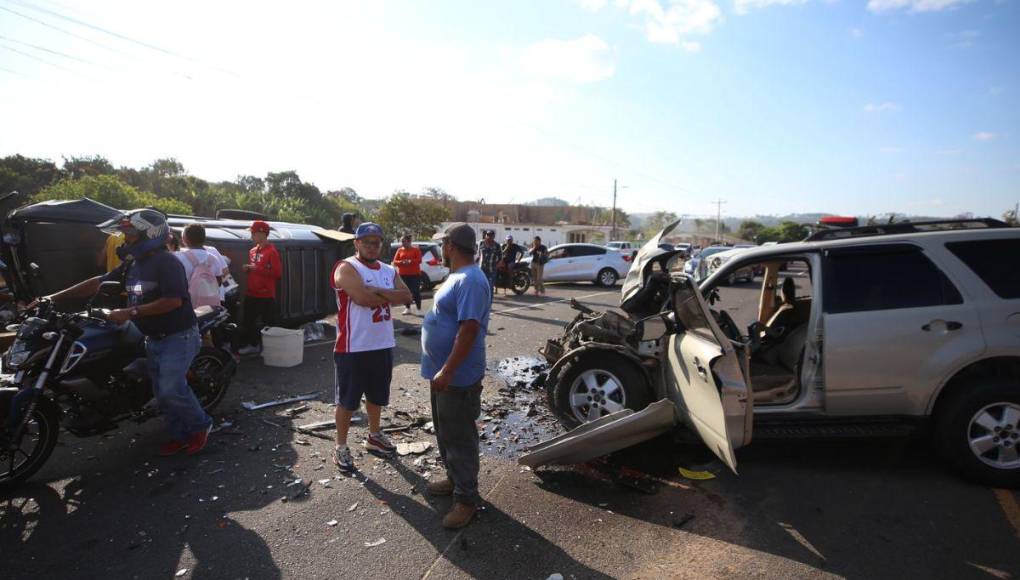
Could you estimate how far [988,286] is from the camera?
12.5 ft

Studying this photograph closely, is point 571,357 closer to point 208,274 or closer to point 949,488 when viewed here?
point 949,488

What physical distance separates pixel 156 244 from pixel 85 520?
73.6 inches

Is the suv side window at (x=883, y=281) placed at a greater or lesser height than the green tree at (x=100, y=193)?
lesser

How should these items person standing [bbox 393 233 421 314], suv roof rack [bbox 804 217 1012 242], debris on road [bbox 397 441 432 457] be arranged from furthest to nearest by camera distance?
person standing [bbox 393 233 421 314], debris on road [bbox 397 441 432 457], suv roof rack [bbox 804 217 1012 242]

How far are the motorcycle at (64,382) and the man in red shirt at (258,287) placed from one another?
9.83 feet

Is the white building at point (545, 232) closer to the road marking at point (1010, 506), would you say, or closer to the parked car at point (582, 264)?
the parked car at point (582, 264)

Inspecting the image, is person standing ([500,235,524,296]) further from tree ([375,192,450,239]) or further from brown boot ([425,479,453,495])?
tree ([375,192,450,239])

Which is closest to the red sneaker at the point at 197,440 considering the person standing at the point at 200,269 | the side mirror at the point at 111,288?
the side mirror at the point at 111,288

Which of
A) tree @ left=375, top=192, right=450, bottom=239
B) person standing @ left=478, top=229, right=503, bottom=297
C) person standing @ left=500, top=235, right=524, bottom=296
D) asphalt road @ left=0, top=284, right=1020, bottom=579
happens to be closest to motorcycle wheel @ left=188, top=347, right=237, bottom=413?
asphalt road @ left=0, top=284, right=1020, bottom=579

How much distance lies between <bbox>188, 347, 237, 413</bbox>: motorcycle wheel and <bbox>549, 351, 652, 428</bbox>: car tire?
10.3 feet

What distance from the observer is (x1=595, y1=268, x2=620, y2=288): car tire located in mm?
19703

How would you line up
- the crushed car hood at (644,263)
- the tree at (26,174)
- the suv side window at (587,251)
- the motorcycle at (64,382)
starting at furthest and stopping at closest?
the tree at (26,174) < the suv side window at (587,251) < the crushed car hood at (644,263) < the motorcycle at (64,382)

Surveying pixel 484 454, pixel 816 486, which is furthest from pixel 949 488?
pixel 484 454

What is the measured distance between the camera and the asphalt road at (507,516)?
295 centimetres
